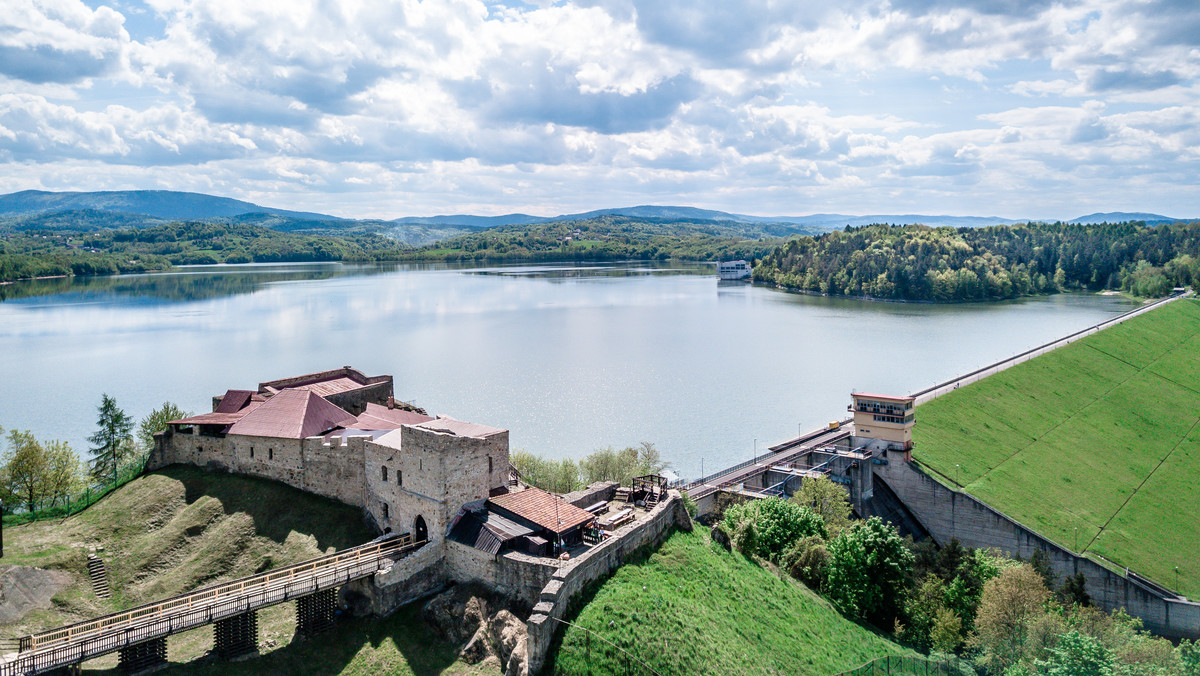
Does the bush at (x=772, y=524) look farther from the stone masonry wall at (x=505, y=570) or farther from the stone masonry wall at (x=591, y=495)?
the stone masonry wall at (x=505, y=570)

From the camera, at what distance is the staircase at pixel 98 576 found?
A: 27.6 m

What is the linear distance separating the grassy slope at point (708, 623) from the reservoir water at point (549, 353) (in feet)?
66.0

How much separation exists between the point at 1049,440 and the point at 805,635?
4730 centimetres

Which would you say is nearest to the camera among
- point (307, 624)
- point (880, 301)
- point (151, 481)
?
point (307, 624)

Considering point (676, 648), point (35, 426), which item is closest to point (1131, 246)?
point (676, 648)

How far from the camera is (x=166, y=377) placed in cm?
7850

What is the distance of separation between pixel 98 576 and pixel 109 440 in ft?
83.4

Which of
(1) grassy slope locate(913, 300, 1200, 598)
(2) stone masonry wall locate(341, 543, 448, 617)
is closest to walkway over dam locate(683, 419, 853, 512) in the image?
(1) grassy slope locate(913, 300, 1200, 598)

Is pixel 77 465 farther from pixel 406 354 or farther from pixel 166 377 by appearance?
pixel 406 354

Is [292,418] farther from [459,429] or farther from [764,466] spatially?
[764,466]

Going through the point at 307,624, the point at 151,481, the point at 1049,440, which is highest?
the point at 151,481

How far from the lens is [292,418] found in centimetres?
3416

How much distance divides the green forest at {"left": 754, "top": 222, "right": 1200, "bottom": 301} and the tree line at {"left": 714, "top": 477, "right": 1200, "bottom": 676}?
460ft

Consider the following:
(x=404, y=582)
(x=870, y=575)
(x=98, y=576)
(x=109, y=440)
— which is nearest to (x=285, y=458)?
(x=98, y=576)
